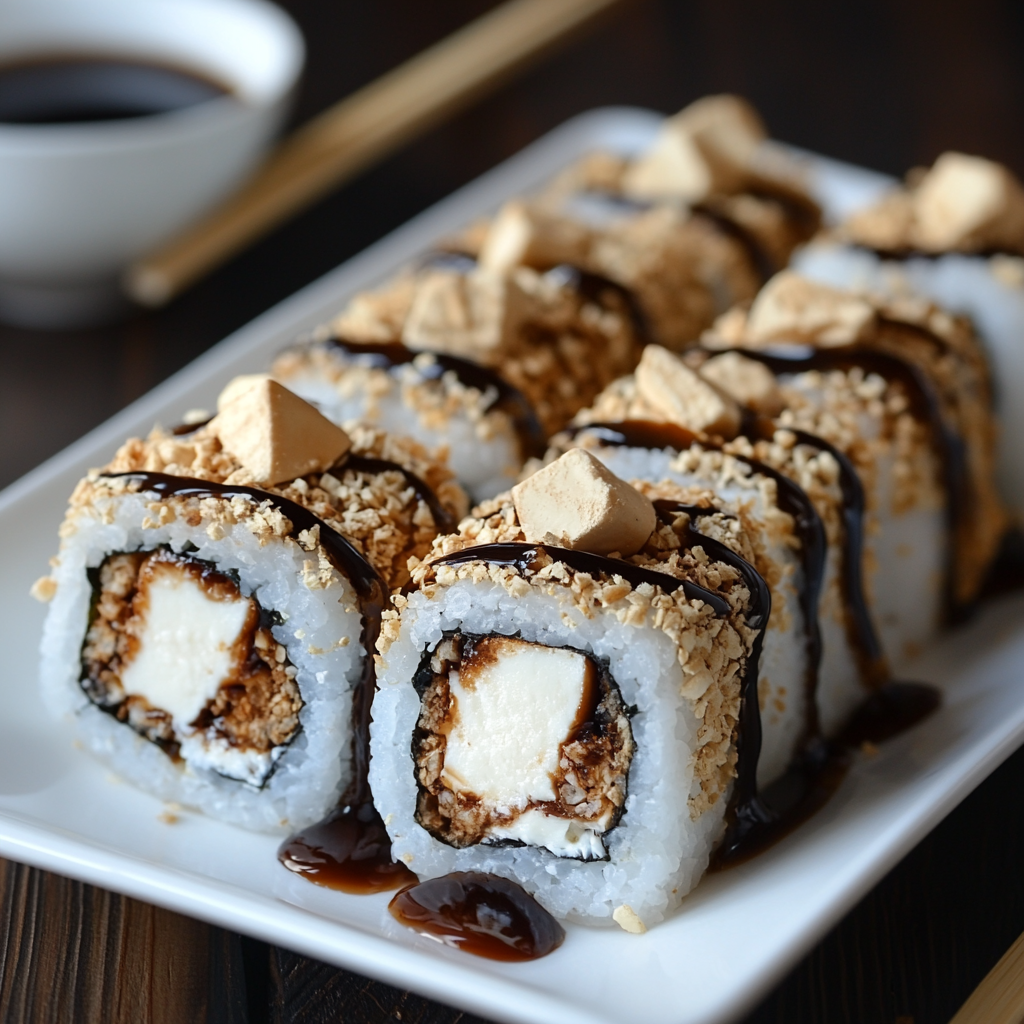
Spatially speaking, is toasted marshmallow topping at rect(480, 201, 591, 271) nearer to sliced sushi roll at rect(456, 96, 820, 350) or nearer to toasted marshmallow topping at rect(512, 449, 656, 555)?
sliced sushi roll at rect(456, 96, 820, 350)

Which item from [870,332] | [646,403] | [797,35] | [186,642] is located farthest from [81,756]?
[797,35]

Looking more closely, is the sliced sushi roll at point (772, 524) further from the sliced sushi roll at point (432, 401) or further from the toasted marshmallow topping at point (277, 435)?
the toasted marshmallow topping at point (277, 435)

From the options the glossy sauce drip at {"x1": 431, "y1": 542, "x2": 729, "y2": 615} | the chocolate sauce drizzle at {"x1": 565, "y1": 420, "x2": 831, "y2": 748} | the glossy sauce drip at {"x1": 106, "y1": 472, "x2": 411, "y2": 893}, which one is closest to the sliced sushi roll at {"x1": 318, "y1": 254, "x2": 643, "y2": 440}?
the chocolate sauce drizzle at {"x1": 565, "y1": 420, "x2": 831, "y2": 748}

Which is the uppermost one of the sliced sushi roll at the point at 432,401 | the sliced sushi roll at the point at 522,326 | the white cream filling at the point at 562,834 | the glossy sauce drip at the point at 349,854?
the sliced sushi roll at the point at 522,326

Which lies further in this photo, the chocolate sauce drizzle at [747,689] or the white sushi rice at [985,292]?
the white sushi rice at [985,292]

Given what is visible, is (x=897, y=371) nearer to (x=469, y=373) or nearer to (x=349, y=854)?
(x=469, y=373)

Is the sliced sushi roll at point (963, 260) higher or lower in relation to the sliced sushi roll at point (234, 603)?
higher

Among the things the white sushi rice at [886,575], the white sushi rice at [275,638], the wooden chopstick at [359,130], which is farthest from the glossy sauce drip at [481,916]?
the wooden chopstick at [359,130]

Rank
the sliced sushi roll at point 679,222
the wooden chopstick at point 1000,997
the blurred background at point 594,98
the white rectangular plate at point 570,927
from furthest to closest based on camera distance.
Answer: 1. the blurred background at point 594,98
2. the sliced sushi roll at point 679,222
3. the wooden chopstick at point 1000,997
4. the white rectangular plate at point 570,927
